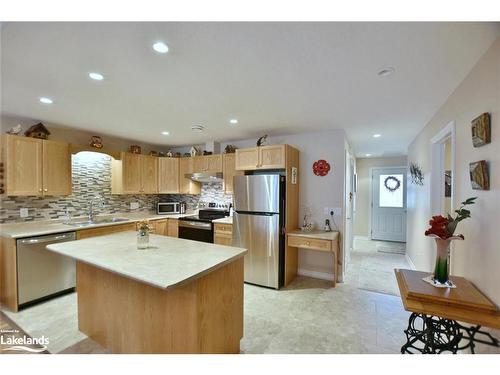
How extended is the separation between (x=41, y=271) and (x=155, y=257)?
214cm

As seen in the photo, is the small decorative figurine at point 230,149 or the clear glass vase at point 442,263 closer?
the clear glass vase at point 442,263

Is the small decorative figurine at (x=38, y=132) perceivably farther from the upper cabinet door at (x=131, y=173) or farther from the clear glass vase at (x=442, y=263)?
the clear glass vase at (x=442, y=263)

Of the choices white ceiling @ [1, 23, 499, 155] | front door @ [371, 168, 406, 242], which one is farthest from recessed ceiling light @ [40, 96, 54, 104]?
front door @ [371, 168, 406, 242]

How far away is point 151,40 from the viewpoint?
1.37 metres

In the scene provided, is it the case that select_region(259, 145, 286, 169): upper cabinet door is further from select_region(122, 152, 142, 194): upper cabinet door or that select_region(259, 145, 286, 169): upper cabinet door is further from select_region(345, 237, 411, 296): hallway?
select_region(122, 152, 142, 194): upper cabinet door

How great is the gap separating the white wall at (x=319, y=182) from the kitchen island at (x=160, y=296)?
2.11 m

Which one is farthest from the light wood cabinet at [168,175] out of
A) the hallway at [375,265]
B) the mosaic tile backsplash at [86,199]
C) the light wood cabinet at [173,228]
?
the hallway at [375,265]

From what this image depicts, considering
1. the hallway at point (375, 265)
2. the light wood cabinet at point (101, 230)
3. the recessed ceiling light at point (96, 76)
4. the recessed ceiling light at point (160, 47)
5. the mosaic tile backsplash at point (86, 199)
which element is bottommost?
the hallway at point (375, 265)

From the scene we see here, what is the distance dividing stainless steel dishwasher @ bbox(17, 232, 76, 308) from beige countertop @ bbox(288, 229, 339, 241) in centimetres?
309

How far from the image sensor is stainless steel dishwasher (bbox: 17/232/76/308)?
8.44ft

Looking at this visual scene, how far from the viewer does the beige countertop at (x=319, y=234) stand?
3.14 metres
